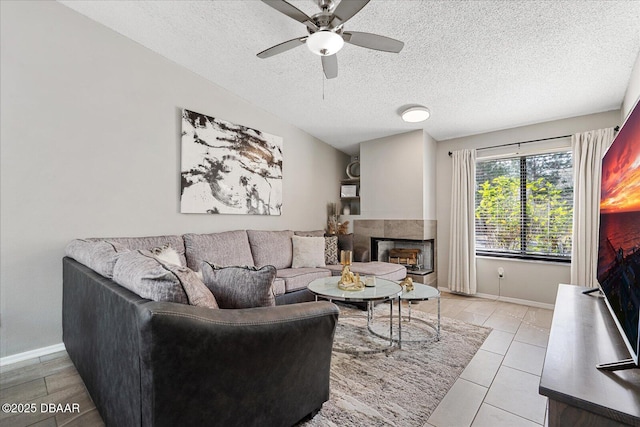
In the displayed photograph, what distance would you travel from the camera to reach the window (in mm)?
3449

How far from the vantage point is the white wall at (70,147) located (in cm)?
213

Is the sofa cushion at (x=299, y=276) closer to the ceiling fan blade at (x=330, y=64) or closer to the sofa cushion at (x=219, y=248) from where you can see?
the sofa cushion at (x=219, y=248)

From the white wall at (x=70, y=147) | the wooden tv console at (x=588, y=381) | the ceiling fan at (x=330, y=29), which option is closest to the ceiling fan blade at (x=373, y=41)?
the ceiling fan at (x=330, y=29)

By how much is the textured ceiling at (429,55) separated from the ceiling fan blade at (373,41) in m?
0.28

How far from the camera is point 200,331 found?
37.7 inches

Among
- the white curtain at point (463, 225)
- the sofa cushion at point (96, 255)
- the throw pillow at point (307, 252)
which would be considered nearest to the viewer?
the sofa cushion at point (96, 255)

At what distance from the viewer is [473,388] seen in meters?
1.78

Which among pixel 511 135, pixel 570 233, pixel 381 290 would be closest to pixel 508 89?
pixel 511 135

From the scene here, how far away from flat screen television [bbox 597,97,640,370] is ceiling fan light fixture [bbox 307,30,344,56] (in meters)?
1.52

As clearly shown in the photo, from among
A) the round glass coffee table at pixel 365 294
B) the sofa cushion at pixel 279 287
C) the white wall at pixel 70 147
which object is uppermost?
the white wall at pixel 70 147

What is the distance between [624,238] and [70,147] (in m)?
3.67

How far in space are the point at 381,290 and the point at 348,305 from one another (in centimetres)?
130

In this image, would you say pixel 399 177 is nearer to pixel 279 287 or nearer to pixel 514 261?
pixel 514 261

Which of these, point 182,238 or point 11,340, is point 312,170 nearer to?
point 182,238
